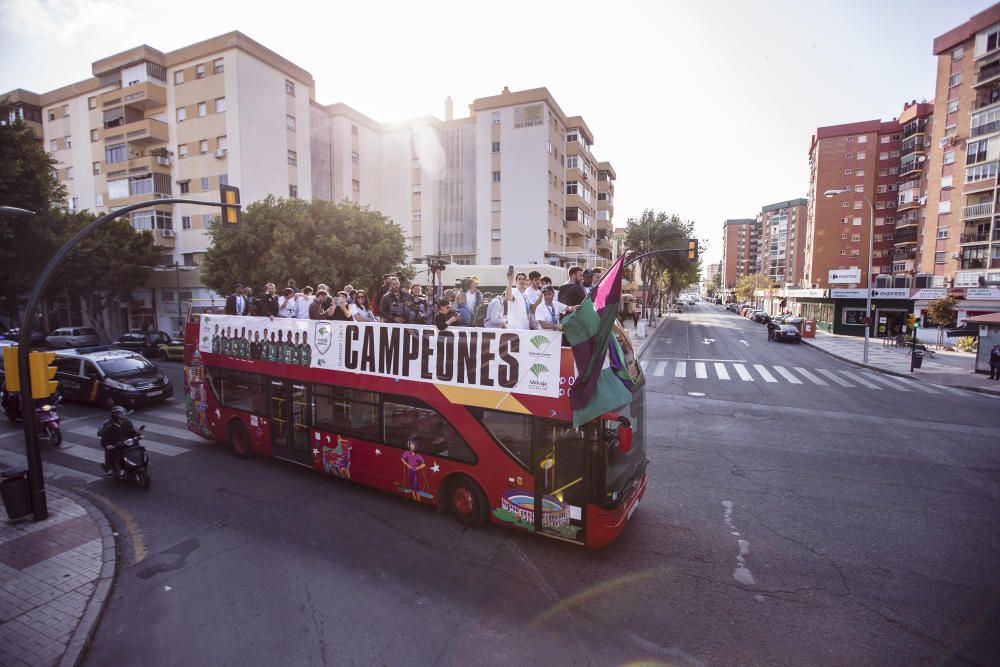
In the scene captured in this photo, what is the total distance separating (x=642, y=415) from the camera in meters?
7.51

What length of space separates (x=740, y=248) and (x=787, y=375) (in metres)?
161

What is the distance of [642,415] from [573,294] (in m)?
2.65

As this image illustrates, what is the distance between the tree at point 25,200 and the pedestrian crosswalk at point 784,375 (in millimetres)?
32670

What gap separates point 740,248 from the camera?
539 ft

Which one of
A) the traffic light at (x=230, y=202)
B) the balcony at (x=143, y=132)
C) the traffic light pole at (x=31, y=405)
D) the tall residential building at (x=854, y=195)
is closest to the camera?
the traffic light pole at (x=31, y=405)

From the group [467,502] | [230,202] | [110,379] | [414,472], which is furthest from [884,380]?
[110,379]

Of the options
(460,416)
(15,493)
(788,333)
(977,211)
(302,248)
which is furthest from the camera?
(977,211)

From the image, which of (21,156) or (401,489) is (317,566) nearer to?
(401,489)

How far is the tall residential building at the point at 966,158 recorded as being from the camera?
40688 mm

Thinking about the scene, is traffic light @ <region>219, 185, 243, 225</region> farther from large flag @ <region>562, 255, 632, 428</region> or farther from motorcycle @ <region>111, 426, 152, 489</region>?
large flag @ <region>562, 255, 632, 428</region>

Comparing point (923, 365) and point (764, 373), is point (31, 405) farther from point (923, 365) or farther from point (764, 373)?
point (923, 365)

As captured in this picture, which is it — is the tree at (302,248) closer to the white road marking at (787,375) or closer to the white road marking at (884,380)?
the white road marking at (787,375)

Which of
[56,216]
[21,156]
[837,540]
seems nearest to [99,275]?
[56,216]

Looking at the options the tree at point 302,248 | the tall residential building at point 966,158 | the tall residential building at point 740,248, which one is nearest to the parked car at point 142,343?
the tree at point 302,248
